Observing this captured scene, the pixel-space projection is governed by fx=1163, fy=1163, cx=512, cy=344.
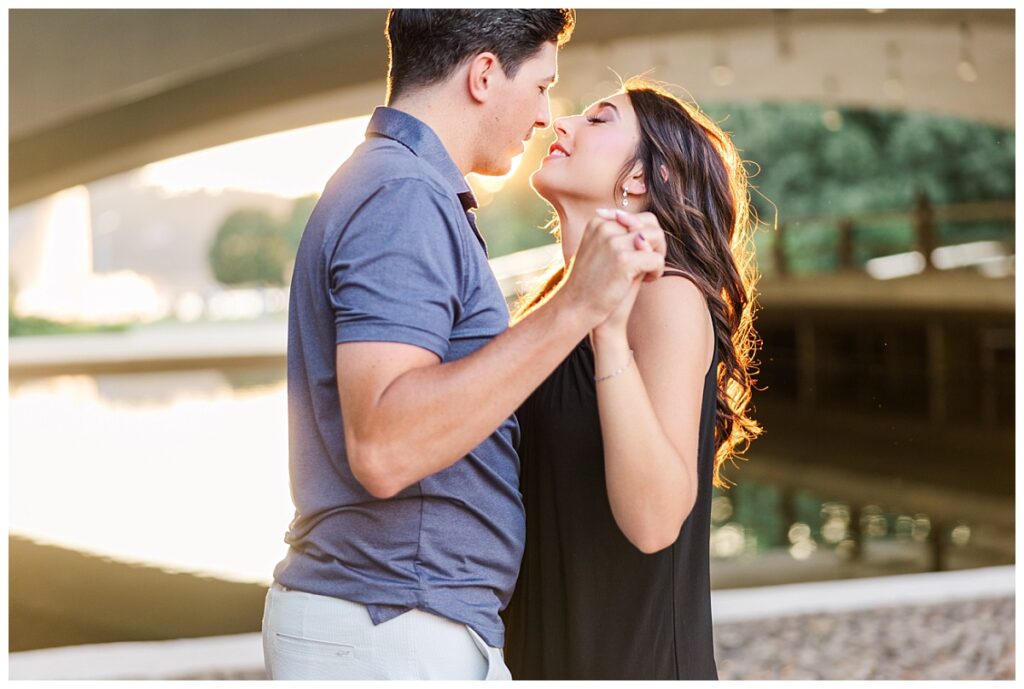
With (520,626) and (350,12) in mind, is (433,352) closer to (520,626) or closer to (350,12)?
(520,626)

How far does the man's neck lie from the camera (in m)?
1.52

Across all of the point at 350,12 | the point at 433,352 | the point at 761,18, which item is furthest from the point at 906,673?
the point at 761,18

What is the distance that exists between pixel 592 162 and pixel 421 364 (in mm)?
681

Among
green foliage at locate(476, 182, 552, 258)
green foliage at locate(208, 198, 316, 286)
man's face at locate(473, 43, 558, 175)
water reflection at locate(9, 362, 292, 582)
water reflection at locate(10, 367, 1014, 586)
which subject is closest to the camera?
man's face at locate(473, 43, 558, 175)

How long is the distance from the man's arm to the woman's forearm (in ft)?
0.54

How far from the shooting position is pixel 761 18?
23.7 feet

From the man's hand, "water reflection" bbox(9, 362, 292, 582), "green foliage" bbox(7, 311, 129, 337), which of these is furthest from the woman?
"green foliage" bbox(7, 311, 129, 337)

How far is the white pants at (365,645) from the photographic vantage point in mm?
1423

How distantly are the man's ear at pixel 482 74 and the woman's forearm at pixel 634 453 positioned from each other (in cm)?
37

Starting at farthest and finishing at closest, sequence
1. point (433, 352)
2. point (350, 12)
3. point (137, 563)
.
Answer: point (137, 563) → point (350, 12) → point (433, 352)

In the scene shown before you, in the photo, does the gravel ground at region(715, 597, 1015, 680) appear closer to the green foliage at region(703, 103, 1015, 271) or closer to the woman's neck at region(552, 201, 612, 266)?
the woman's neck at region(552, 201, 612, 266)

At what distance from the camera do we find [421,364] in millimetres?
1266

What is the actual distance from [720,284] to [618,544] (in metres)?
0.42

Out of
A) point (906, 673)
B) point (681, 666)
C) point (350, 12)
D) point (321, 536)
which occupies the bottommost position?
point (906, 673)
